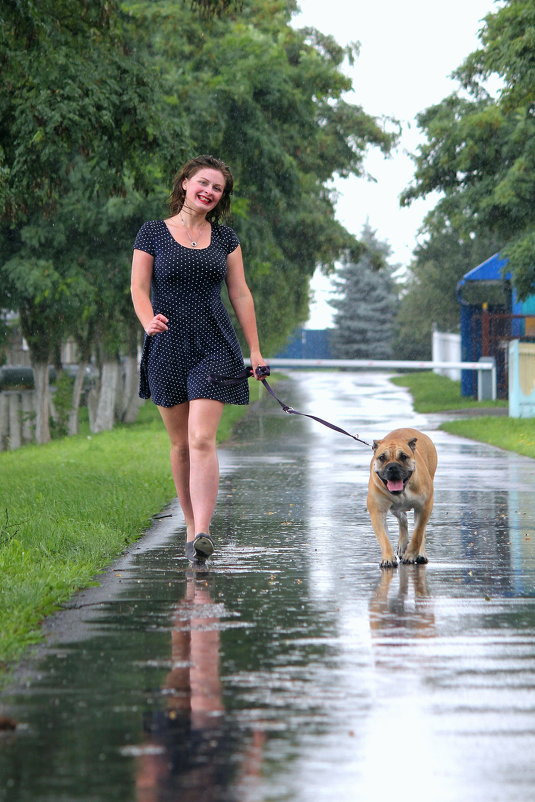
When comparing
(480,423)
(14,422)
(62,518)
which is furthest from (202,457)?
(14,422)

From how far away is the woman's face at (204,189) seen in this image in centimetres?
862

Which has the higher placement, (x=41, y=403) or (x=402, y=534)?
(x=41, y=403)

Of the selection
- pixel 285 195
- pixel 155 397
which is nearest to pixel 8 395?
pixel 285 195

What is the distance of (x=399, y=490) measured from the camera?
27.9 feet

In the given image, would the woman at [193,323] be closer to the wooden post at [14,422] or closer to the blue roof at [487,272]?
the wooden post at [14,422]

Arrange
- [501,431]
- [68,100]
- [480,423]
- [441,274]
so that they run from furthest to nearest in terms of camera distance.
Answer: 1. [441,274]
2. [480,423]
3. [501,431]
4. [68,100]

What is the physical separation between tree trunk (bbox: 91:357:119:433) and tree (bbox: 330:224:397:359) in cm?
5792

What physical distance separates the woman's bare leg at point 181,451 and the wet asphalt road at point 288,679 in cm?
31

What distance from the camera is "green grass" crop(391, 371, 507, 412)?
3667 centimetres

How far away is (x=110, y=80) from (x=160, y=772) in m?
11.7

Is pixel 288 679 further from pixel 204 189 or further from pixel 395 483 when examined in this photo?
pixel 204 189

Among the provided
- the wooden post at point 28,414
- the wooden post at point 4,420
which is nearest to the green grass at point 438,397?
the wooden post at point 28,414

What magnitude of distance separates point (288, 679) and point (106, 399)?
2838 cm

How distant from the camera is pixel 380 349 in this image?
91312mm
